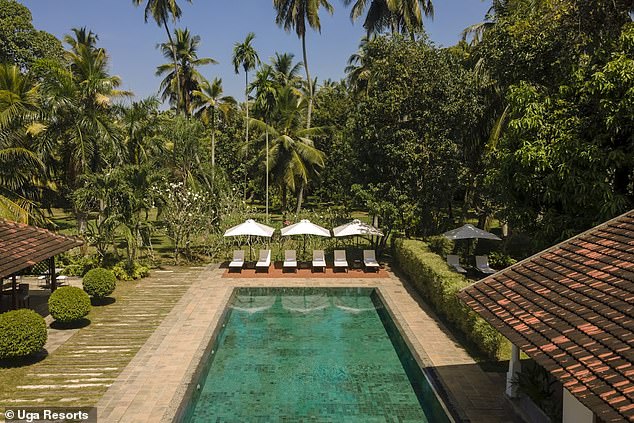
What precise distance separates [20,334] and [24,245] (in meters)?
4.06

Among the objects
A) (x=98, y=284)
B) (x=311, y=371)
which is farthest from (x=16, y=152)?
(x=311, y=371)

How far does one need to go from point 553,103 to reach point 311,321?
35.6ft

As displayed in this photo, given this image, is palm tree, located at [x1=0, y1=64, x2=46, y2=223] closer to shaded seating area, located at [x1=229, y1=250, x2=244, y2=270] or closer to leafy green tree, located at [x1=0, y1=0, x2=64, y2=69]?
shaded seating area, located at [x1=229, y1=250, x2=244, y2=270]

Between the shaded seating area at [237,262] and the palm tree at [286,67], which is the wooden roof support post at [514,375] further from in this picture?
the palm tree at [286,67]

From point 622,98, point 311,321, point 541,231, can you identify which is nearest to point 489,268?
point 541,231

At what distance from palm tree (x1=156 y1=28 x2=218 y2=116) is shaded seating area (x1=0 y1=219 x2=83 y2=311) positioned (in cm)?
2641

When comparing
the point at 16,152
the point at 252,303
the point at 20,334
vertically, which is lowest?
the point at 252,303

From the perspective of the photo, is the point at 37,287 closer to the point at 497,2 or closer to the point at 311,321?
the point at 311,321

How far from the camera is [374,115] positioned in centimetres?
2484

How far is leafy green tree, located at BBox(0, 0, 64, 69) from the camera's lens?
4384 cm

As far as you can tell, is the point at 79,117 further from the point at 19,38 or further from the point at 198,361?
the point at 19,38

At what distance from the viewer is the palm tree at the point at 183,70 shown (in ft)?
138

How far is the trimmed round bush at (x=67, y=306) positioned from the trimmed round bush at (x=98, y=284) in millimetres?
2099

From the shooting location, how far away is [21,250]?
15.2 metres
